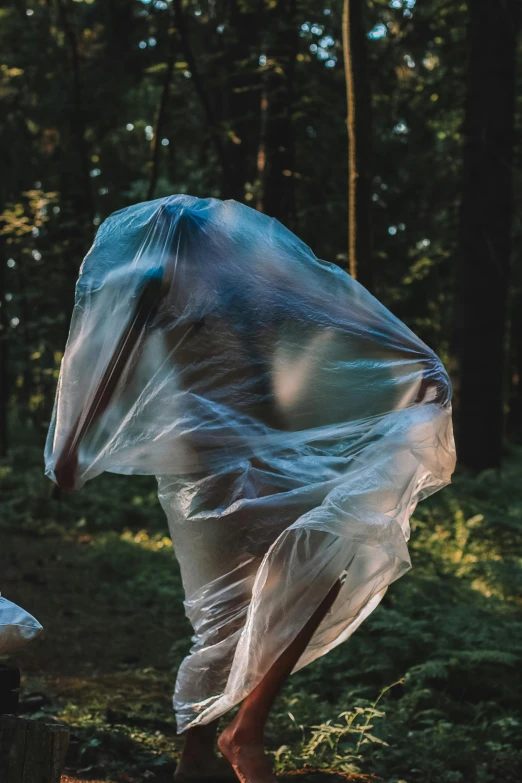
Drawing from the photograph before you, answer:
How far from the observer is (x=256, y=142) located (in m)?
13.8

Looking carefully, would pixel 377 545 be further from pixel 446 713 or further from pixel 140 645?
pixel 140 645

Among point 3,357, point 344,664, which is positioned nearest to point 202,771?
point 344,664

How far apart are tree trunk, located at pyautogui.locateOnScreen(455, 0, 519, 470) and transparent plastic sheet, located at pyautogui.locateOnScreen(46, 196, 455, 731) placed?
25.9 ft

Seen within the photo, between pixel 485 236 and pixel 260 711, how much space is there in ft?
29.0

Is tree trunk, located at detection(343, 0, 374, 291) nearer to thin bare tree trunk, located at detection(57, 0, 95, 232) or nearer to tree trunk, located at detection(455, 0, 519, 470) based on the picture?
tree trunk, located at detection(455, 0, 519, 470)

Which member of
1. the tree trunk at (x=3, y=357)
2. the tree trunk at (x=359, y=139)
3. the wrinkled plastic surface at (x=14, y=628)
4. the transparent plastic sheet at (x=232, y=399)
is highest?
the tree trunk at (x=359, y=139)

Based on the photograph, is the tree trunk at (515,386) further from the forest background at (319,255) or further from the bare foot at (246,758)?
the bare foot at (246,758)

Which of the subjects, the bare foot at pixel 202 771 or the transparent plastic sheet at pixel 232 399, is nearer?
the transparent plastic sheet at pixel 232 399

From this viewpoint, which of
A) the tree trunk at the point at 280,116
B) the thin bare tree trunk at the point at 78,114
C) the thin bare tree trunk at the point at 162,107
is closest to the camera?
the tree trunk at the point at 280,116

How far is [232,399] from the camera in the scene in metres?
3.29

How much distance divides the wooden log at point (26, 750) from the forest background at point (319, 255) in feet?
4.27

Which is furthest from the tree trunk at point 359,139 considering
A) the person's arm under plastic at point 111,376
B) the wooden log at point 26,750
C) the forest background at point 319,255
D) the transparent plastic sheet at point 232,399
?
the wooden log at point 26,750

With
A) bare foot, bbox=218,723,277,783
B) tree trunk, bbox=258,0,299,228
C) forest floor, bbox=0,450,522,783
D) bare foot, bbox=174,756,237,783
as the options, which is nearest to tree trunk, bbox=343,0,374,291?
tree trunk, bbox=258,0,299,228

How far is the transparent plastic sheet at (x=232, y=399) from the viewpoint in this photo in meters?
3.25
